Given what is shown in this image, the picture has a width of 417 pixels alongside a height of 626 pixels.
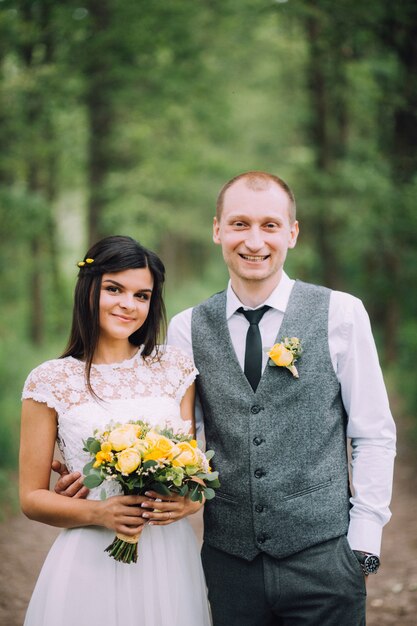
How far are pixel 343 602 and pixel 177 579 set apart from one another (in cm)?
70

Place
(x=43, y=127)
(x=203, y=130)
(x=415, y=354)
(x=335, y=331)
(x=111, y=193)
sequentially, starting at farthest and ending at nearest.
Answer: (x=203, y=130)
(x=111, y=193)
(x=43, y=127)
(x=415, y=354)
(x=335, y=331)

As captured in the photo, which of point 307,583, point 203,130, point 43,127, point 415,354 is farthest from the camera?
point 203,130

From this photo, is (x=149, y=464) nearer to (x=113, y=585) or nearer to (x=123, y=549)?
(x=123, y=549)

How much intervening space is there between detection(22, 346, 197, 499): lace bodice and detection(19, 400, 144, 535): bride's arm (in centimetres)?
6

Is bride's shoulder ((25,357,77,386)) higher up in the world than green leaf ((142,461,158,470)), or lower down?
higher up

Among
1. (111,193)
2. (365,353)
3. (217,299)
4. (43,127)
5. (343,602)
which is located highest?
(43,127)

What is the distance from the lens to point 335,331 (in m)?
2.78

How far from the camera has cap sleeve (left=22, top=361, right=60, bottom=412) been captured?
2693mm

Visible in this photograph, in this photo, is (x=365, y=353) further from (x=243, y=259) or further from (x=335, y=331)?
(x=243, y=259)

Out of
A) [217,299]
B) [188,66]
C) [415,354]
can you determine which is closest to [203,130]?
[188,66]

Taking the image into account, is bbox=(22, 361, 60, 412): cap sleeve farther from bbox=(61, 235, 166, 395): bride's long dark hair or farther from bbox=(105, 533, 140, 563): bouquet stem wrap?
bbox=(105, 533, 140, 563): bouquet stem wrap

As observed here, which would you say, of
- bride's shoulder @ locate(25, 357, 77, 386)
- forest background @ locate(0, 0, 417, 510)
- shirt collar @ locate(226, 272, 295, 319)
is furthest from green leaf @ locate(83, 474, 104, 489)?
forest background @ locate(0, 0, 417, 510)

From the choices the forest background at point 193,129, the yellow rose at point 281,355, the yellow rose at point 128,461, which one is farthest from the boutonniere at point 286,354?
the forest background at point 193,129

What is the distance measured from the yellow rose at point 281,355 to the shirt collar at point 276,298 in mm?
283
